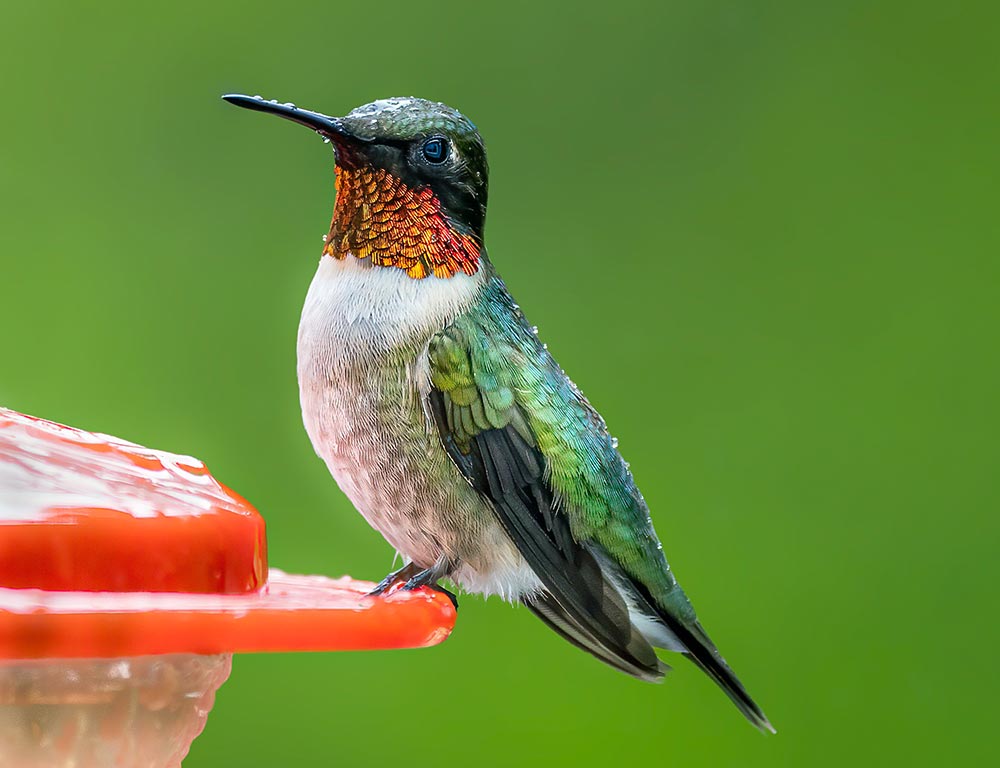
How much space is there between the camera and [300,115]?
186cm

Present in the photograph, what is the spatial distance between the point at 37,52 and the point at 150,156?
1.61ft

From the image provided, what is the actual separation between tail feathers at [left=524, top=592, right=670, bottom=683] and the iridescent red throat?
2.01ft

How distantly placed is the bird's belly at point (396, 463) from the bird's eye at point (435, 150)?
1.06 feet

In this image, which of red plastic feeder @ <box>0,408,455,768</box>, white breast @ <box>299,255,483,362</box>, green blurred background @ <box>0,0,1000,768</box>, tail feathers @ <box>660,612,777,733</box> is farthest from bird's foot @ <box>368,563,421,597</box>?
green blurred background @ <box>0,0,1000,768</box>

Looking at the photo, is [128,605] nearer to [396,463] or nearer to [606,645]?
[396,463]

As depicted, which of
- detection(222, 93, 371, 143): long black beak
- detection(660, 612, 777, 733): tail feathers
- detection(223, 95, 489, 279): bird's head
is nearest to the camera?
detection(222, 93, 371, 143): long black beak

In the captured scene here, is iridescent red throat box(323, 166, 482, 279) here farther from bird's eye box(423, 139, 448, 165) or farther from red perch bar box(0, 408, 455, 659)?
red perch bar box(0, 408, 455, 659)

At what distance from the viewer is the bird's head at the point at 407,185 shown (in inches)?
84.7

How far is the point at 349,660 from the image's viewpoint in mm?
3906

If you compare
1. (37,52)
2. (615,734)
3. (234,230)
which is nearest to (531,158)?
(234,230)

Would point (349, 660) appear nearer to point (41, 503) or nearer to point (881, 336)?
point (881, 336)

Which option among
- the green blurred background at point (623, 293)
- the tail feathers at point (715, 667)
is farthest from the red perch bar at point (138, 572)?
the green blurred background at point (623, 293)

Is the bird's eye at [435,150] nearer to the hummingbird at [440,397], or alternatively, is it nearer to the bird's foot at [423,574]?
the hummingbird at [440,397]

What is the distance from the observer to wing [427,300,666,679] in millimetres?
2172
